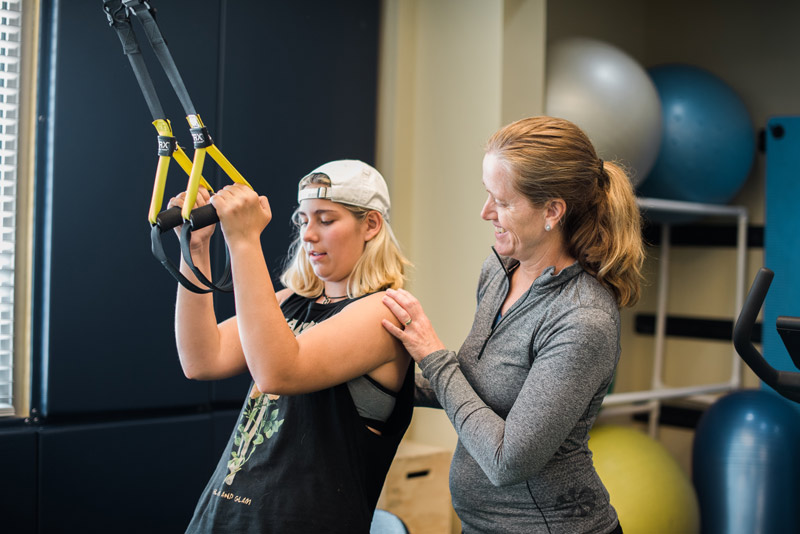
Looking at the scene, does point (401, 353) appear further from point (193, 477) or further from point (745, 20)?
point (745, 20)

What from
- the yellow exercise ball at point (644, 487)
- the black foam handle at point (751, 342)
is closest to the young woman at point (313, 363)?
the black foam handle at point (751, 342)

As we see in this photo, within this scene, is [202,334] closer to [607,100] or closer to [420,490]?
[420,490]

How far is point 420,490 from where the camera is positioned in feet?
9.27

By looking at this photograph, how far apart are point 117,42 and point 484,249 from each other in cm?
141

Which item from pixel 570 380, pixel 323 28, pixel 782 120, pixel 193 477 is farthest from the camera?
pixel 782 120

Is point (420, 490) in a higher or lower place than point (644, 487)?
lower

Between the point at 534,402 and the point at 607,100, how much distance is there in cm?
176

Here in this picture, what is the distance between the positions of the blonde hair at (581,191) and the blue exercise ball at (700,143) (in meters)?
1.75

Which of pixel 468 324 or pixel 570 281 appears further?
pixel 468 324

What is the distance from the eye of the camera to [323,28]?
2752 mm

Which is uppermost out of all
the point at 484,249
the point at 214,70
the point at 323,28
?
the point at 323,28

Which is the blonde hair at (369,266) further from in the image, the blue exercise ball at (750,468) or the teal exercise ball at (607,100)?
the blue exercise ball at (750,468)

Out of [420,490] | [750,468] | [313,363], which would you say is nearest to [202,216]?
[313,363]

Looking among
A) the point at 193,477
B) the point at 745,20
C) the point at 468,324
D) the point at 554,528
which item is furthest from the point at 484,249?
the point at 745,20
